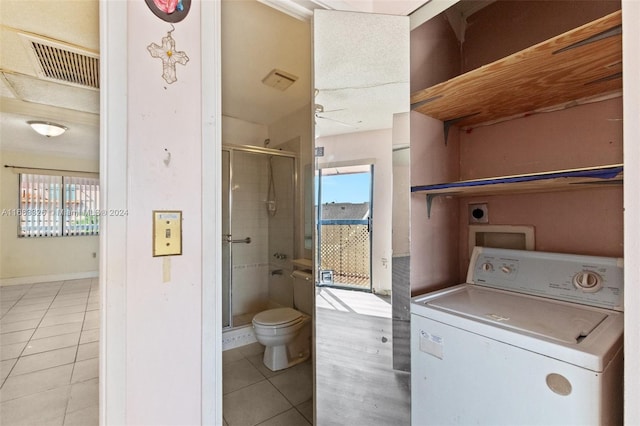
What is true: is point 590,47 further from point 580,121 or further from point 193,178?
point 193,178

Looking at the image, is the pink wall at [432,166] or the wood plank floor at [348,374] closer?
the wood plank floor at [348,374]

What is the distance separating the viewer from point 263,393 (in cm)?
177

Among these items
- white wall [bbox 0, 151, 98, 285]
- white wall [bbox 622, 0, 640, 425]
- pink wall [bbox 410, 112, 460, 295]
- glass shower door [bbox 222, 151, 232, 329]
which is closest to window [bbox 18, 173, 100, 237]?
white wall [bbox 0, 151, 98, 285]

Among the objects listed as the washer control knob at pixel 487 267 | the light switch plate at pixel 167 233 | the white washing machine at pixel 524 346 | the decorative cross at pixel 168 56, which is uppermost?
the decorative cross at pixel 168 56

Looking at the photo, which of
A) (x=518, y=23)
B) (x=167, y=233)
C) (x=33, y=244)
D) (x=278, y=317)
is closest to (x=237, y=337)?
(x=278, y=317)

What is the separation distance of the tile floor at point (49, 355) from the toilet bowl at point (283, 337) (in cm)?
106

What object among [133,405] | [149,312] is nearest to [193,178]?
[149,312]

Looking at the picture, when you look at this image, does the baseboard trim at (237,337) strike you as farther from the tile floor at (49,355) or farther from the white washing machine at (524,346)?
the white washing machine at (524,346)

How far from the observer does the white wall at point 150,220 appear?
833 millimetres

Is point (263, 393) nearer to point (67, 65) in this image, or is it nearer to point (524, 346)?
point (524, 346)

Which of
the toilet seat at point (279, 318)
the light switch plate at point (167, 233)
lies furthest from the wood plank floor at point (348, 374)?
the toilet seat at point (279, 318)

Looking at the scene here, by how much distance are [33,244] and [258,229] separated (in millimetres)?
1806

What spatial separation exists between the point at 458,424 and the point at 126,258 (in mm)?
1380

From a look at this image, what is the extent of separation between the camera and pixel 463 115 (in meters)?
1.53
